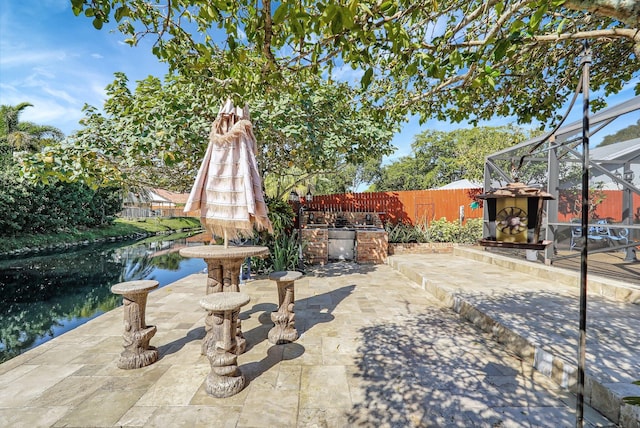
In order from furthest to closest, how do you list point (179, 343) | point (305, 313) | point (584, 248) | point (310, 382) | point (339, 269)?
point (339, 269)
point (305, 313)
point (179, 343)
point (310, 382)
point (584, 248)

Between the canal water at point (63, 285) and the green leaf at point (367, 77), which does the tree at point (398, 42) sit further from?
the canal water at point (63, 285)

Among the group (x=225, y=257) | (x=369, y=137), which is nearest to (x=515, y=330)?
(x=225, y=257)

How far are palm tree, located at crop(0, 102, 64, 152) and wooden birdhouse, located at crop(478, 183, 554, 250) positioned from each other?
22.5 meters

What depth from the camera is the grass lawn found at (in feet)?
43.7

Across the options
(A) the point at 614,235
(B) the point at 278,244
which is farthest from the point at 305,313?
(A) the point at 614,235

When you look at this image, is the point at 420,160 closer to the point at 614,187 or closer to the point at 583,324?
the point at 614,187

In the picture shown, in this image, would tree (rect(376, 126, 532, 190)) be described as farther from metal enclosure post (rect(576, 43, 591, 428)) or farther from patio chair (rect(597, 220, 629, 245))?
metal enclosure post (rect(576, 43, 591, 428))

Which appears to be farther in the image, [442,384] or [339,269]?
[339,269]

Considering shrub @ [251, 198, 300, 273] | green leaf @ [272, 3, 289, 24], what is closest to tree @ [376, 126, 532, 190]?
shrub @ [251, 198, 300, 273]

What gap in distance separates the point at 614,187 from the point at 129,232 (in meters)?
27.2

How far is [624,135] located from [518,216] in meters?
6.40

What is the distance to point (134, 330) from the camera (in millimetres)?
2889

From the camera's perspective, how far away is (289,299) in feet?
11.5

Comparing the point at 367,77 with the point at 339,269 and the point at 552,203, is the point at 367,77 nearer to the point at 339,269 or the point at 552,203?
the point at 339,269
